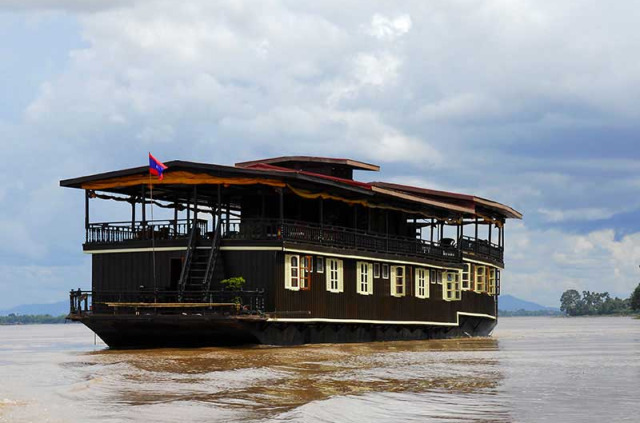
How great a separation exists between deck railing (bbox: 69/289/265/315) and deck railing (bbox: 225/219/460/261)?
84.6 inches

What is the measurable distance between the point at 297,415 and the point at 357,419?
94 cm

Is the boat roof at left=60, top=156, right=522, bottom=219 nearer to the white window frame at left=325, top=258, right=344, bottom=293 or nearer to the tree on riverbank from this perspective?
the white window frame at left=325, top=258, right=344, bottom=293

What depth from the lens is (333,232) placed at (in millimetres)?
36844

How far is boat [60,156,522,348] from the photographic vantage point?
32156 mm

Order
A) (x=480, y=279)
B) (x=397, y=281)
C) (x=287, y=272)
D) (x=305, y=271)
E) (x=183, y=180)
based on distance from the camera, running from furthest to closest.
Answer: (x=480, y=279) → (x=397, y=281) → (x=305, y=271) → (x=183, y=180) → (x=287, y=272)

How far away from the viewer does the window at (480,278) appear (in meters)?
48.4

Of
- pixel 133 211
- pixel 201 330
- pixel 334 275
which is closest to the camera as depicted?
pixel 201 330

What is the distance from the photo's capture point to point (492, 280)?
2010 inches

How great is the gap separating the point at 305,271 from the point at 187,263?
395cm

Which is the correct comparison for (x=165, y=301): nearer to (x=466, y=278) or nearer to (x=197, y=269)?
(x=197, y=269)

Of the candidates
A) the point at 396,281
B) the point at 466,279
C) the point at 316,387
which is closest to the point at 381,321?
the point at 396,281

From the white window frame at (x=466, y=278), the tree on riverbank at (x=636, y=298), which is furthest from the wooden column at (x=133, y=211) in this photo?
the tree on riverbank at (x=636, y=298)

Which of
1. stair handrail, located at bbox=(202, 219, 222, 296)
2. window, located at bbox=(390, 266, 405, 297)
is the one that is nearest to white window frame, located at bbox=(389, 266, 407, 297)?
window, located at bbox=(390, 266, 405, 297)

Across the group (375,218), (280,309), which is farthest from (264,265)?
(375,218)
